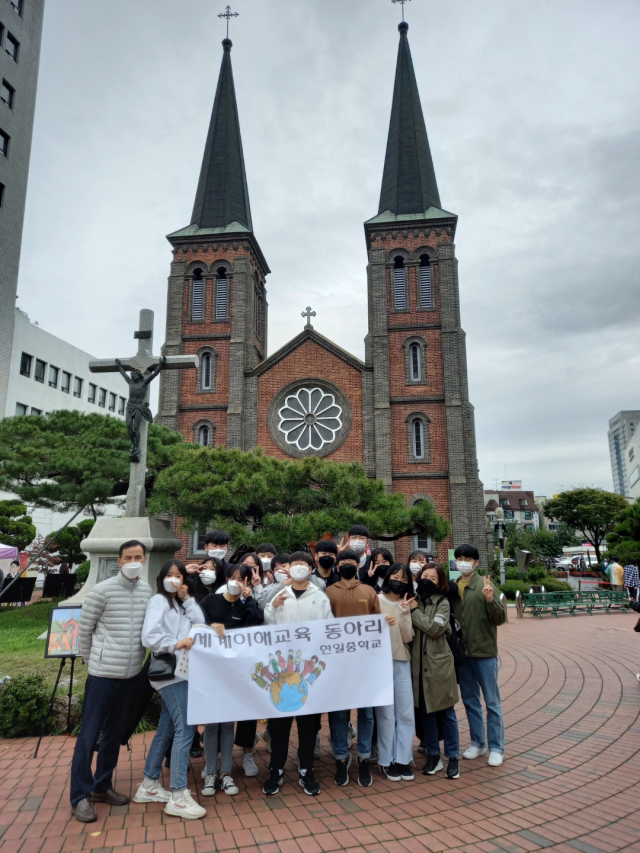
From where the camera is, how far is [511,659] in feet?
33.2

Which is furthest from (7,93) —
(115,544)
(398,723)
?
(398,723)

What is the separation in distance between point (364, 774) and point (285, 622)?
53.6 inches

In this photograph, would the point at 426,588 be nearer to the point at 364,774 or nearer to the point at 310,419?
the point at 364,774

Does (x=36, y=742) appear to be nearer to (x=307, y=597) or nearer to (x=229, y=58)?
(x=307, y=597)

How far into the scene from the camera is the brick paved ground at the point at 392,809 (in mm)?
3838

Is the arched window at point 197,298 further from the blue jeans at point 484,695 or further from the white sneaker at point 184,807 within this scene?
the white sneaker at point 184,807

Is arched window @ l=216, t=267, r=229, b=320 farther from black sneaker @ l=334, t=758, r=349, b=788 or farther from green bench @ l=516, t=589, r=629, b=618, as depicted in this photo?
black sneaker @ l=334, t=758, r=349, b=788

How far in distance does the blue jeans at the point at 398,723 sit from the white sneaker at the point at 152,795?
1744 mm

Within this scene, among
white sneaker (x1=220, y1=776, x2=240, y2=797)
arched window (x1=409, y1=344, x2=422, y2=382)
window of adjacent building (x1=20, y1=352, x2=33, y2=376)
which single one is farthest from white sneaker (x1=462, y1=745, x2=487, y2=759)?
window of adjacent building (x1=20, y1=352, x2=33, y2=376)

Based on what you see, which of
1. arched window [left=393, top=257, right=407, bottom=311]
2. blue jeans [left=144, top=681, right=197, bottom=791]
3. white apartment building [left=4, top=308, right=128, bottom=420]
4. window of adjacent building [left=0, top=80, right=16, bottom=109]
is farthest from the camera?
white apartment building [left=4, top=308, right=128, bottom=420]

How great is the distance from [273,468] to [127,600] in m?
9.33

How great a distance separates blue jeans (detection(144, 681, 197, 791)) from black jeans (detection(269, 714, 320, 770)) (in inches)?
25.6

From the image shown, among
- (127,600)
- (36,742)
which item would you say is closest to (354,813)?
(127,600)

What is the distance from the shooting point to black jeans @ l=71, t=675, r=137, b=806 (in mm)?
4254
